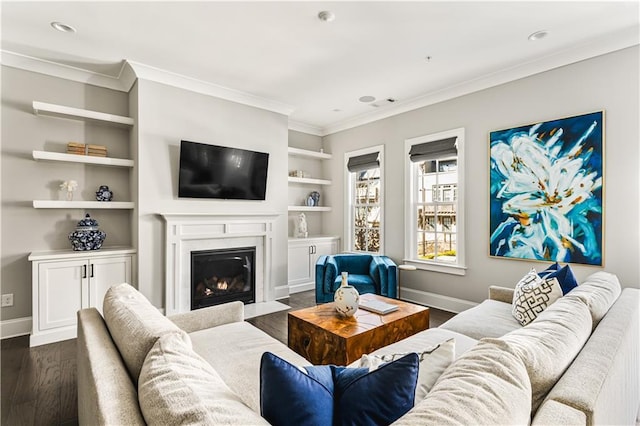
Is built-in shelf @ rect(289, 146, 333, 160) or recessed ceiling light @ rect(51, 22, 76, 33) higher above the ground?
recessed ceiling light @ rect(51, 22, 76, 33)

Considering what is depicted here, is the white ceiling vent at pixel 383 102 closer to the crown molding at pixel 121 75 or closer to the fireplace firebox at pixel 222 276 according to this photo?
the crown molding at pixel 121 75

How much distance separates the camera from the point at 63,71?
134 inches

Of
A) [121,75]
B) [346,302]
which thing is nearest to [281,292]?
[346,302]

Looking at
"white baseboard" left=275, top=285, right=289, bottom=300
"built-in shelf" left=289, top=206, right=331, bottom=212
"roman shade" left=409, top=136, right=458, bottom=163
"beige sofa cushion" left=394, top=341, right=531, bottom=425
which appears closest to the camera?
"beige sofa cushion" left=394, top=341, right=531, bottom=425

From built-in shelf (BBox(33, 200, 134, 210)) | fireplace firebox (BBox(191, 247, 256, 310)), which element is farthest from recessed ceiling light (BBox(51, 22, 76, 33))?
fireplace firebox (BBox(191, 247, 256, 310))

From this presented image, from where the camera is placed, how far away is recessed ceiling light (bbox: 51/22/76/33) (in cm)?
267

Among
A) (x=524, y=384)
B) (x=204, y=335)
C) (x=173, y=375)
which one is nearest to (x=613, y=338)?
(x=524, y=384)

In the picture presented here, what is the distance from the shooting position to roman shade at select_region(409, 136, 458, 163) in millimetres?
3991

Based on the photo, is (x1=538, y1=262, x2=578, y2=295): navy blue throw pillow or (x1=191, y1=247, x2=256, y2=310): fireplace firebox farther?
(x1=191, y1=247, x2=256, y2=310): fireplace firebox

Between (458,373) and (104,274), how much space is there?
3538 mm

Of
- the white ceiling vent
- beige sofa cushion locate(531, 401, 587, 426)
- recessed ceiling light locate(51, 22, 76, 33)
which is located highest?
recessed ceiling light locate(51, 22, 76, 33)

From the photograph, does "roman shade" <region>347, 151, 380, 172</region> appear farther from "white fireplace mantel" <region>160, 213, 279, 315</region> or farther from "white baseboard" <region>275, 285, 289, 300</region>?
"white baseboard" <region>275, 285, 289, 300</region>

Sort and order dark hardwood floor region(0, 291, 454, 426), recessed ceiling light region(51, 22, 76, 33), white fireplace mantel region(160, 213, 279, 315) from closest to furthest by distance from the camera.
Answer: dark hardwood floor region(0, 291, 454, 426) → recessed ceiling light region(51, 22, 76, 33) → white fireplace mantel region(160, 213, 279, 315)

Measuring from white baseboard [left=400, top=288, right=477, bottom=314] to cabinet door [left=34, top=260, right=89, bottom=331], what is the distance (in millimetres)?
3763
